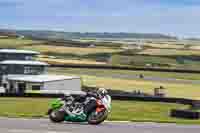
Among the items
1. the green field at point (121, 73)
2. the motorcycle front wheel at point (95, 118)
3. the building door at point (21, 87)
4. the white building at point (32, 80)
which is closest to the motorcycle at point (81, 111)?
the motorcycle front wheel at point (95, 118)

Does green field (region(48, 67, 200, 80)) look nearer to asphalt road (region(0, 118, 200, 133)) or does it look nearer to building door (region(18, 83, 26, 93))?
building door (region(18, 83, 26, 93))

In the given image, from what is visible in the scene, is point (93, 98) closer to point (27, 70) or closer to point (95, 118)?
point (95, 118)

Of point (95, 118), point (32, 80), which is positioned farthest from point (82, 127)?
point (32, 80)

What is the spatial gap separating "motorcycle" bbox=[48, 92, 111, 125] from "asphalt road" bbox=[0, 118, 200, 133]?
1.02 ft

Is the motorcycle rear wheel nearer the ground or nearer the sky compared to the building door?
nearer the sky

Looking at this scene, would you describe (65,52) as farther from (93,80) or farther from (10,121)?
(10,121)

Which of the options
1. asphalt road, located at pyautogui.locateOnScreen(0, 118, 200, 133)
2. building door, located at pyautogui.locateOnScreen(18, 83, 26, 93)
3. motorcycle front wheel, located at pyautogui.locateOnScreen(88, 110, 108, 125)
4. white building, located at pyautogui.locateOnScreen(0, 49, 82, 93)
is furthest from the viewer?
building door, located at pyautogui.locateOnScreen(18, 83, 26, 93)

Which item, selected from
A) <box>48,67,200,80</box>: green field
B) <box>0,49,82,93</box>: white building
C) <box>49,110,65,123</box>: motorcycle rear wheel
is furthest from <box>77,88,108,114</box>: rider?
<box>48,67,200,80</box>: green field

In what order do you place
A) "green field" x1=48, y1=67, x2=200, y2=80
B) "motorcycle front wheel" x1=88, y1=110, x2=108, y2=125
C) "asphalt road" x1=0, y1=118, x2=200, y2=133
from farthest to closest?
"green field" x1=48, y1=67, x2=200, y2=80
"motorcycle front wheel" x1=88, y1=110, x2=108, y2=125
"asphalt road" x1=0, y1=118, x2=200, y2=133

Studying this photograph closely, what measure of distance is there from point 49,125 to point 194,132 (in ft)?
14.4

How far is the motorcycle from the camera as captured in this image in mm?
19047

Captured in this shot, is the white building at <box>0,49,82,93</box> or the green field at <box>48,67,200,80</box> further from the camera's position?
the green field at <box>48,67,200,80</box>

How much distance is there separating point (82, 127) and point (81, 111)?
1.31 m

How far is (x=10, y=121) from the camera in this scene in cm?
1950
